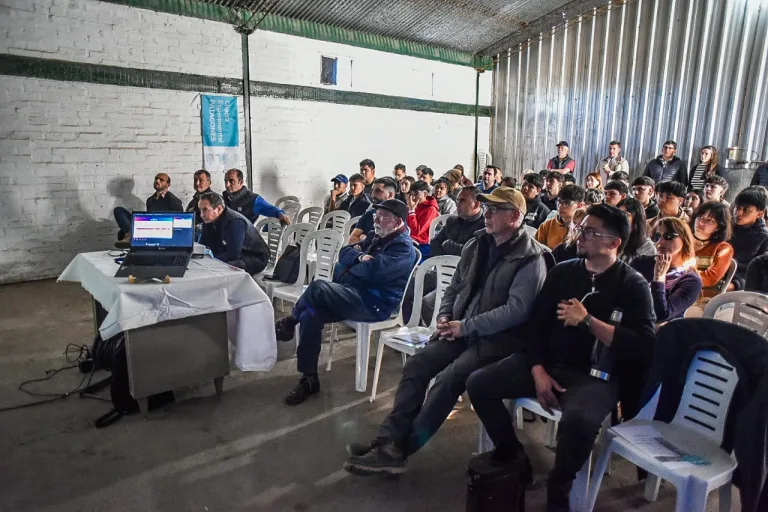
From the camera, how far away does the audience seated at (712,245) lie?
2938mm

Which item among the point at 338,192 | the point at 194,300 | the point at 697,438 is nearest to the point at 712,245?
the point at 697,438

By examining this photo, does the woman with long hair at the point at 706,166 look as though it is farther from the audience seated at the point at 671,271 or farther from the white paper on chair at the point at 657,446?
the white paper on chair at the point at 657,446

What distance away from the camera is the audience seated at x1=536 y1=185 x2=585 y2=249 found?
3526 millimetres

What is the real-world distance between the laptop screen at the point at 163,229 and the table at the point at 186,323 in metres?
0.18

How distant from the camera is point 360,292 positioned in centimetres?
309

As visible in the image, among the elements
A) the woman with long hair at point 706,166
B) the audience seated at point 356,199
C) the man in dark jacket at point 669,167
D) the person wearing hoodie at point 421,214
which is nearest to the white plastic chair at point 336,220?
the audience seated at point 356,199

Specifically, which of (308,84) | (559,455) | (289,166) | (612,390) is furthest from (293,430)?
(308,84)

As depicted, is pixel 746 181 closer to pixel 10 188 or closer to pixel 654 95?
pixel 654 95

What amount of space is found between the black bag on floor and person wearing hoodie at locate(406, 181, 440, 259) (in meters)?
2.69

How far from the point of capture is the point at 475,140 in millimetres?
9844

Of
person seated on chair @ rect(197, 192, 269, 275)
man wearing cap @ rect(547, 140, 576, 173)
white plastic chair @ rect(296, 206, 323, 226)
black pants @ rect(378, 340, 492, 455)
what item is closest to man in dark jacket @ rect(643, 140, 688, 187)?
man wearing cap @ rect(547, 140, 576, 173)

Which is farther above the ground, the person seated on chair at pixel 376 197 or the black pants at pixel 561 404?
the person seated on chair at pixel 376 197

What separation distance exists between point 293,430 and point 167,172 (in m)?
4.61

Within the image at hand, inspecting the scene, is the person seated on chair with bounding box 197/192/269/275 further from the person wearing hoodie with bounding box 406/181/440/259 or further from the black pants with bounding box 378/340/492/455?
the black pants with bounding box 378/340/492/455
